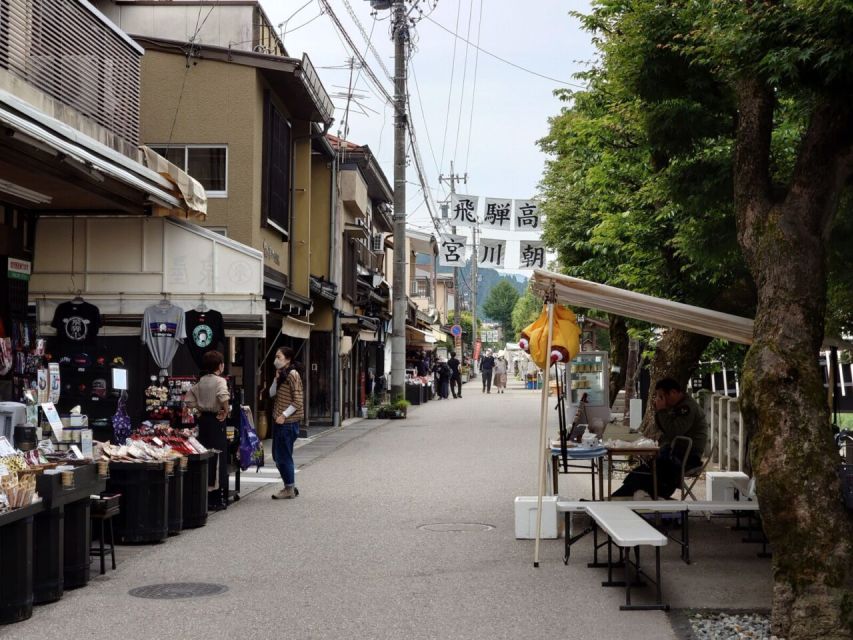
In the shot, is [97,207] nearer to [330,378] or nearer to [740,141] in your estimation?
[740,141]

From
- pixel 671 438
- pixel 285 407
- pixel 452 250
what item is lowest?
pixel 671 438

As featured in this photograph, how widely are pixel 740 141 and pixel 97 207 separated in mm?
8610

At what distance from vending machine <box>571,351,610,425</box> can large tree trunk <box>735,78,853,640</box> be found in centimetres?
1801

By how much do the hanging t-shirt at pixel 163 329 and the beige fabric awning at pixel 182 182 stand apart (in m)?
1.29

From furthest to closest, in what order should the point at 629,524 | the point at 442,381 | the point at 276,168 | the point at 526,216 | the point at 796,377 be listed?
the point at 442,381 → the point at 526,216 → the point at 276,168 → the point at 629,524 → the point at 796,377

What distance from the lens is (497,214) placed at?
27.7 m

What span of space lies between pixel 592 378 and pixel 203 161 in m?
10.8

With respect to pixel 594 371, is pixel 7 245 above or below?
above

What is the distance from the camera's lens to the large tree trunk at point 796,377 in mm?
6660

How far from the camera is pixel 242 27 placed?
2214 centimetres

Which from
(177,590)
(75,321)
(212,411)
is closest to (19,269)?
(75,321)

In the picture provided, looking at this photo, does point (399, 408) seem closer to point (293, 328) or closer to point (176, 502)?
point (293, 328)

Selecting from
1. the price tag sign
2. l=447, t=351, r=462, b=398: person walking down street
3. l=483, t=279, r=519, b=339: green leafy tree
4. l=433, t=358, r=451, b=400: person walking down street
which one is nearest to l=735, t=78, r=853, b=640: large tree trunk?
the price tag sign

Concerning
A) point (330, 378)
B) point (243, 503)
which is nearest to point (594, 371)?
point (330, 378)
